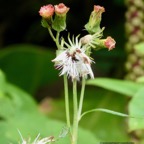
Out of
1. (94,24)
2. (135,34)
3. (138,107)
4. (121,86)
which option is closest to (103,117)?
(135,34)

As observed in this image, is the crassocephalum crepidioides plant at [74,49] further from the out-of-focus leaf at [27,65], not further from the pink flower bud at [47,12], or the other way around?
the out-of-focus leaf at [27,65]

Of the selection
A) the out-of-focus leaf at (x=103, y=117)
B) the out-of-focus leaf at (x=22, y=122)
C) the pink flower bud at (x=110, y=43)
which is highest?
the out-of-focus leaf at (x=103, y=117)

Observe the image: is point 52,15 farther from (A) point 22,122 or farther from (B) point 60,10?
(A) point 22,122

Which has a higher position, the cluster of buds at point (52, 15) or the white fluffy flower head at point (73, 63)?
the cluster of buds at point (52, 15)

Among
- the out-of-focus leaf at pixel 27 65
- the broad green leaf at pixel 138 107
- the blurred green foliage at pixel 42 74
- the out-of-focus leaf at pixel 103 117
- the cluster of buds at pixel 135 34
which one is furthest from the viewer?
the out-of-focus leaf at pixel 27 65

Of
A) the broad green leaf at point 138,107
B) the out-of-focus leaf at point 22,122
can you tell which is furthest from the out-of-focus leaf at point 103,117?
the broad green leaf at point 138,107

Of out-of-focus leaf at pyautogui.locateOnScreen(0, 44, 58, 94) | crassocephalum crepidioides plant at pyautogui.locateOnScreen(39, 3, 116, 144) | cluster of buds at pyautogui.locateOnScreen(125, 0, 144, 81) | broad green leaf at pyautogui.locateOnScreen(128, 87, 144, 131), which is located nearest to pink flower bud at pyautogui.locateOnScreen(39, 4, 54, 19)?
crassocephalum crepidioides plant at pyautogui.locateOnScreen(39, 3, 116, 144)

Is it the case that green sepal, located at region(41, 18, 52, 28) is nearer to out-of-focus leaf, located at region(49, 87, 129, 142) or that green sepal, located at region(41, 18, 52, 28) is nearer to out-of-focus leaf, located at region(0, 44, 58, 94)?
out-of-focus leaf, located at region(49, 87, 129, 142)
